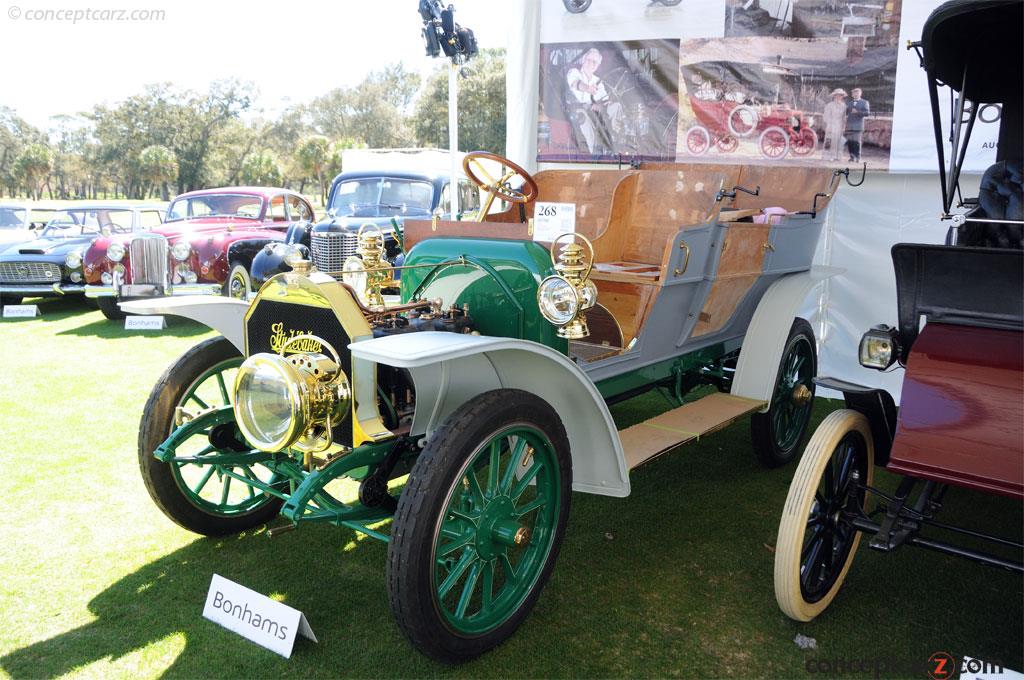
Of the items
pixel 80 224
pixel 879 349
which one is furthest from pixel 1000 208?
pixel 80 224

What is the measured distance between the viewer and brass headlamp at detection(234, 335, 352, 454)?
7.09ft

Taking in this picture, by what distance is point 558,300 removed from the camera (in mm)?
2531

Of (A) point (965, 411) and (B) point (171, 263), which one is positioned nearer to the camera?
(A) point (965, 411)

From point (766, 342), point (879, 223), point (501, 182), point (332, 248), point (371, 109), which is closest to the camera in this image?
point (501, 182)

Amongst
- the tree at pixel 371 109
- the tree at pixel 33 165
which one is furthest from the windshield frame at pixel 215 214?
the tree at pixel 371 109

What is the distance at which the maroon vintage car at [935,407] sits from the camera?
6.64ft

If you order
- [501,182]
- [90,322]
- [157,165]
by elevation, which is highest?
[157,165]

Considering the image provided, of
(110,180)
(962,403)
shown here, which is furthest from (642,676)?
(110,180)

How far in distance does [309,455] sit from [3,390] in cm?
397

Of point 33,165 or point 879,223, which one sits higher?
point 33,165

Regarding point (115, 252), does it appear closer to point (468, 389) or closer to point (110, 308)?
point (110, 308)

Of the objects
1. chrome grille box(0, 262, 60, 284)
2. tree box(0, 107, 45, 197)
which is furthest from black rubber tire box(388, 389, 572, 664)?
tree box(0, 107, 45, 197)

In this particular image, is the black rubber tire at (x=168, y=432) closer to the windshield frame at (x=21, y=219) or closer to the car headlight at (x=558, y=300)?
the car headlight at (x=558, y=300)

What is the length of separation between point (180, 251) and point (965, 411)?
7654 millimetres
